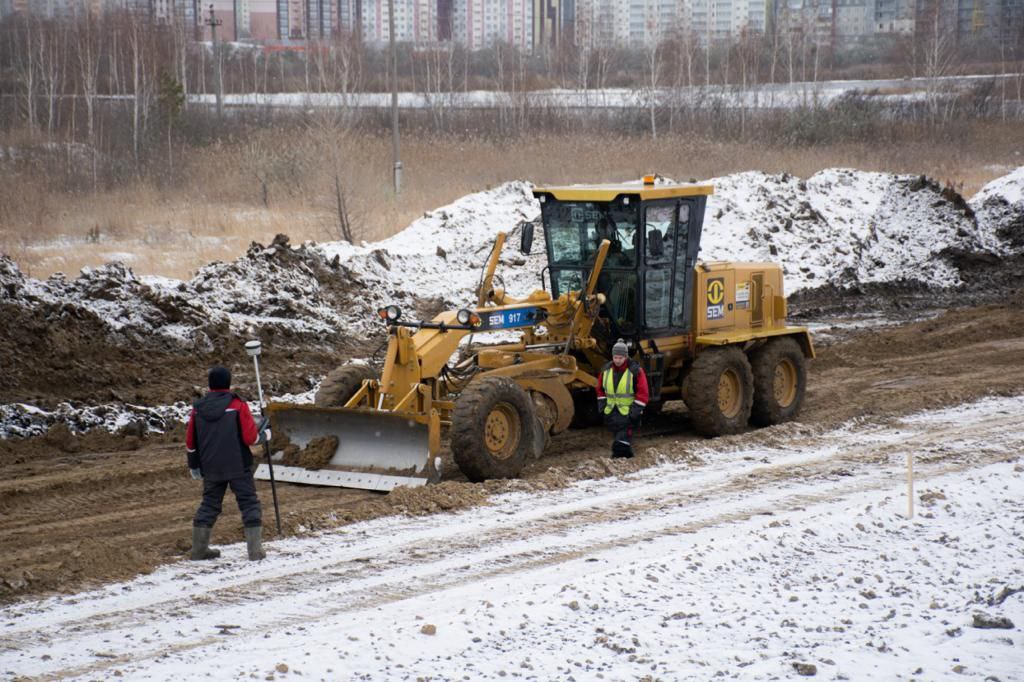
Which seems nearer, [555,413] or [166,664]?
[166,664]

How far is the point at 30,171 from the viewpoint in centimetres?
3622

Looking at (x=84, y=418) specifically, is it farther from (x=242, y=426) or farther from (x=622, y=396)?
(x=622, y=396)

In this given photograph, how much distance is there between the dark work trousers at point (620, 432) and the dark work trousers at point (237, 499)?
160 inches

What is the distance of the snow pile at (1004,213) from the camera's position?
25953mm

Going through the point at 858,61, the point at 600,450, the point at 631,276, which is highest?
the point at 858,61

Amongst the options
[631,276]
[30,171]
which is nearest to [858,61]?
[30,171]

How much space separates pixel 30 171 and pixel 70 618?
102ft

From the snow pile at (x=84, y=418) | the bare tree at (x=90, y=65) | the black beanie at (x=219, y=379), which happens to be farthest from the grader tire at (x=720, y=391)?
the bare tree at (x=90, y=65)

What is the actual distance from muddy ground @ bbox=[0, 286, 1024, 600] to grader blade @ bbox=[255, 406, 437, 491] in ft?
0.50

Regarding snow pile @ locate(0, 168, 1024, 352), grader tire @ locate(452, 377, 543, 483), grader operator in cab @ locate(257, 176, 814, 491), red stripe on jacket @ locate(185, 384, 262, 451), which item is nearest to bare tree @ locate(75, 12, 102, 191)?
snow pile @ locate(0, 168, 1024, 352)

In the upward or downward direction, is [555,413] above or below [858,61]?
below

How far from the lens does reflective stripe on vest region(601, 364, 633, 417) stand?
39.6ft

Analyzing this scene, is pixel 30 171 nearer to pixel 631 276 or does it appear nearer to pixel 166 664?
pixel 631 276

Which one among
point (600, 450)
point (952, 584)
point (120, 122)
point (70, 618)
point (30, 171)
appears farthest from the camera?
point (120, 122)
